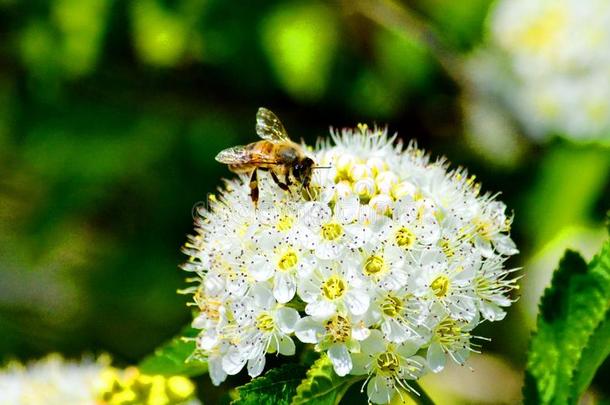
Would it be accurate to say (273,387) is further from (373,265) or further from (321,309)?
(373,265)

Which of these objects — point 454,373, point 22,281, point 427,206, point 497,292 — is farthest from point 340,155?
point 22,281

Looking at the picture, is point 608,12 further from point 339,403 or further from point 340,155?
point 339,403

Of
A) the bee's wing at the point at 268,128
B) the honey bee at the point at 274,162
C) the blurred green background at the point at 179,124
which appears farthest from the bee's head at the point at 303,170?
the blurred green background at the point at 179,124

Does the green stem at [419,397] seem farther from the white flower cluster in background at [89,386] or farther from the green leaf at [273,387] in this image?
the white flower cluster in background at [89,386]

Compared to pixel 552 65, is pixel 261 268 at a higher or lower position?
lower

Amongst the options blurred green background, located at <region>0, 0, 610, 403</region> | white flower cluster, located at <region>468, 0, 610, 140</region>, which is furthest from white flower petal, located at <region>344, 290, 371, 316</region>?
white flower cluster, located at <region>468, 0, 610, 140</region>

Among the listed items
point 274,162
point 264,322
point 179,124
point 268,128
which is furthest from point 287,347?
point 179,124

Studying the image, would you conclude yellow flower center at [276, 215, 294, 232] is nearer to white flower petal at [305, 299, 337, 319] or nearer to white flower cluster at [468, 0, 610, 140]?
white flower petal at [305, 299, 337, 319]
